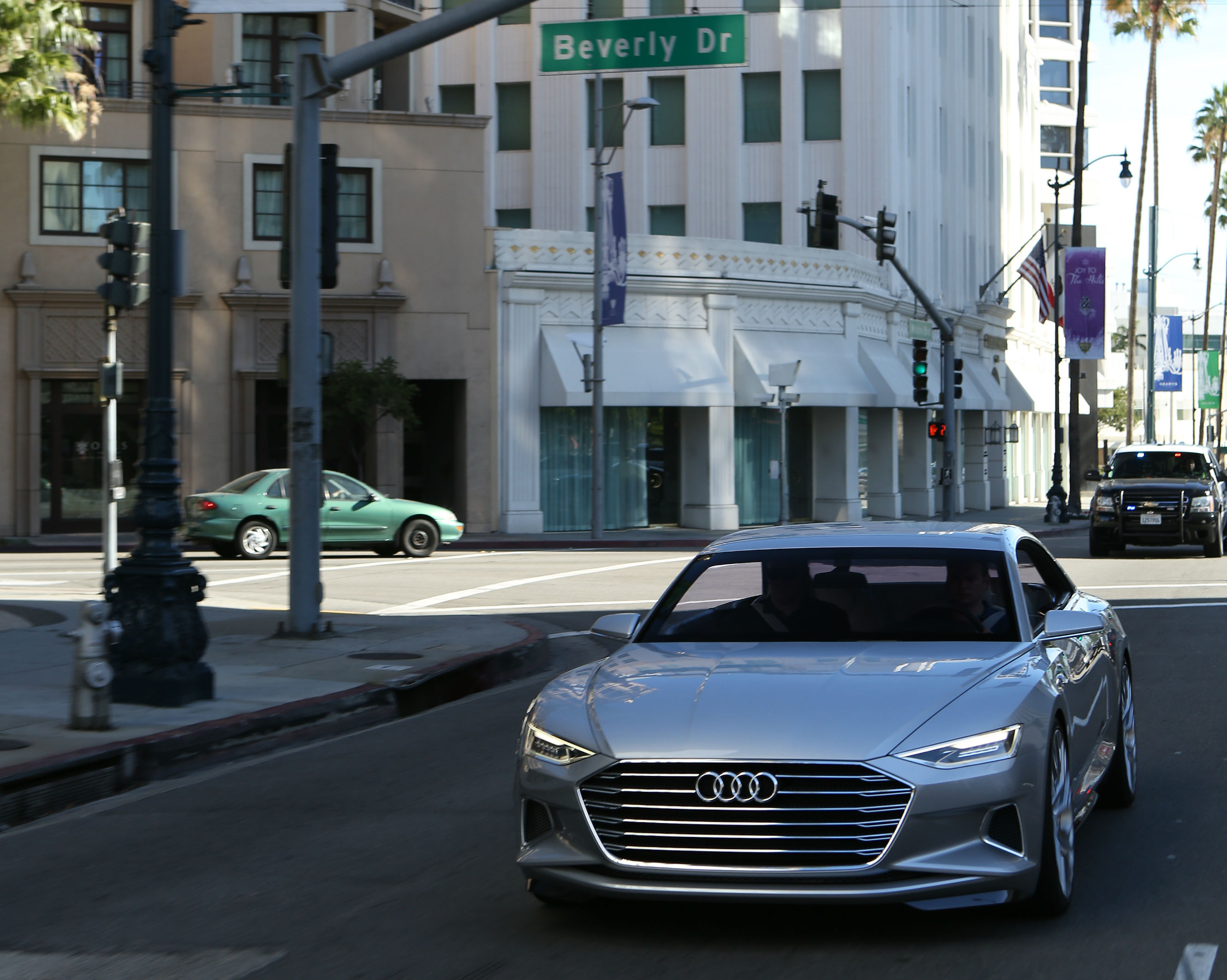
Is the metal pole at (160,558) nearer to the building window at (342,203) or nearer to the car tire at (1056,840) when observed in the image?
the car tire at (1056,840)

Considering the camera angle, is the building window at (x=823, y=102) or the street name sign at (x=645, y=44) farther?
the building window at (x=823, y=102)

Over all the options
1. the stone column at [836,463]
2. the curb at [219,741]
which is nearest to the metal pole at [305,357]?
the curb at [219,741]

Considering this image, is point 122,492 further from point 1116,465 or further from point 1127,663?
point 1116,465

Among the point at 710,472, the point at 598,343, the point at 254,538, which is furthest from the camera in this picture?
the point at 710,472

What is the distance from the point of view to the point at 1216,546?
27719mm

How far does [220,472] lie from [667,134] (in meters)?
17.6

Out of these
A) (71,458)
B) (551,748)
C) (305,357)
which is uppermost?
(305,357)

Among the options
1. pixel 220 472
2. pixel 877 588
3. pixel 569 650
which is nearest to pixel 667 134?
pixel 220 472

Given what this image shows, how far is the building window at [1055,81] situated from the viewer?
81.8 metres

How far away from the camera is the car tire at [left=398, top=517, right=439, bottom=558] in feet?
90.9

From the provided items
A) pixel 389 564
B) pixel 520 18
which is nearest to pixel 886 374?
pixel 520 18

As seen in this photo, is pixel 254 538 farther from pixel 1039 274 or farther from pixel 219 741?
pixel 1039 274

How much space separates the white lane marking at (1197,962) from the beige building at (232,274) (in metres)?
29.5

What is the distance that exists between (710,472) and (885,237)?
880cm
